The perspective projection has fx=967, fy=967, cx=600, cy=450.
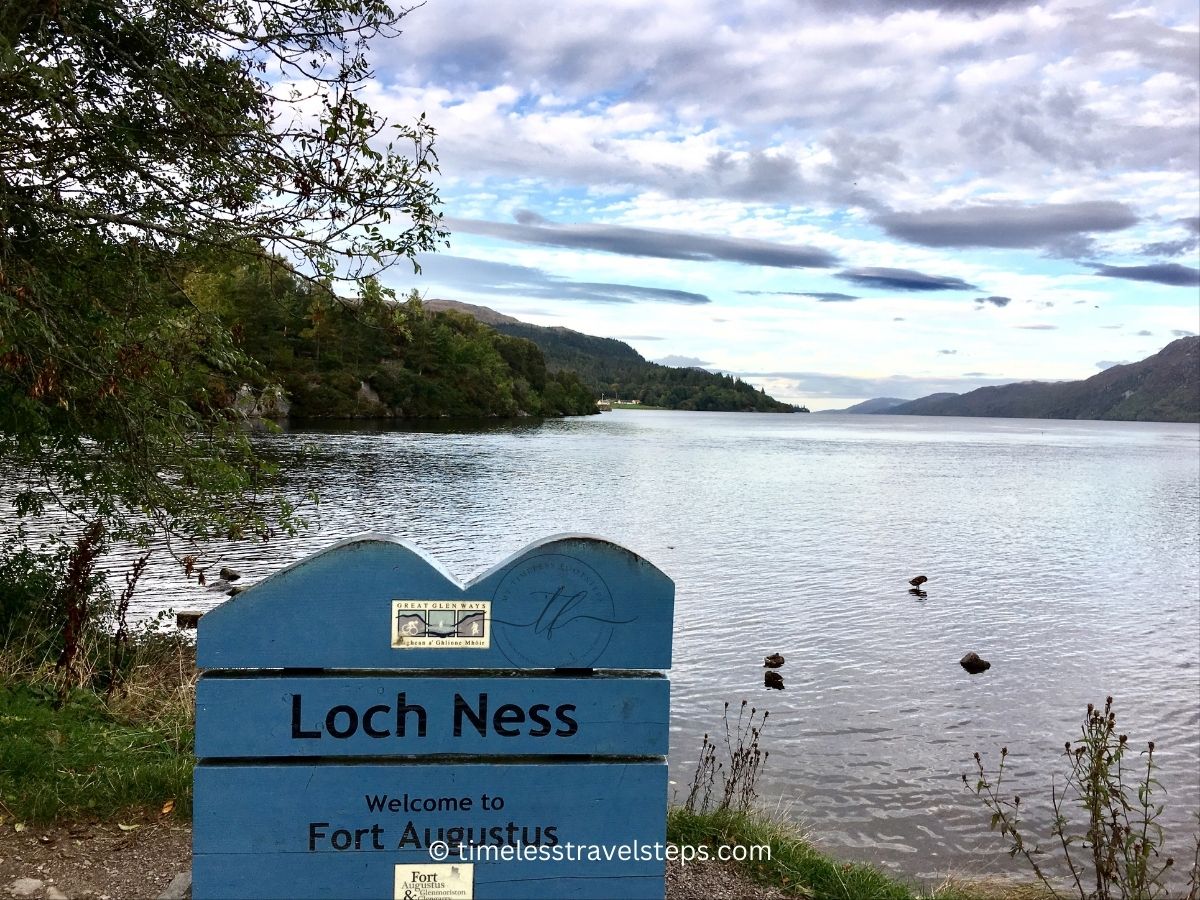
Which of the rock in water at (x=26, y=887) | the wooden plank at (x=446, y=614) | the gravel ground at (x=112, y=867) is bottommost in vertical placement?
the gravel ground at (x=112, y=867)

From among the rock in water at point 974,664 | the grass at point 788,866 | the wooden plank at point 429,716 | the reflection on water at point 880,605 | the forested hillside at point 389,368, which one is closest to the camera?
the wooden plank at point 429,716

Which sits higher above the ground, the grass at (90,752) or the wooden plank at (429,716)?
the wooden plank at (429,716)

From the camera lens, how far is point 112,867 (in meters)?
4.85

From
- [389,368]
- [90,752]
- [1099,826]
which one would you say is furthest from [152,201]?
[389,368]

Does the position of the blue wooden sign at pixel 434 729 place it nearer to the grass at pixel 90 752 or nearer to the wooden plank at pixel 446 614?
the wooden plank at pixel 446 614

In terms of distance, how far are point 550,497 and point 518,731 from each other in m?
34.6

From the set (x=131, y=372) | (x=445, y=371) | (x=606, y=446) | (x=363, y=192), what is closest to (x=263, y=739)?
(x=131, y=372)

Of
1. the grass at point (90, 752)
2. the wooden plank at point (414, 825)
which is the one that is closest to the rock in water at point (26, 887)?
the grass at point (90, 752)

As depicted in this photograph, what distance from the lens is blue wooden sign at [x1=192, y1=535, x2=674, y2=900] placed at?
2965 millimetres

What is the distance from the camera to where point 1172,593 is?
2219 centimetres

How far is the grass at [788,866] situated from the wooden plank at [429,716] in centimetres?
272

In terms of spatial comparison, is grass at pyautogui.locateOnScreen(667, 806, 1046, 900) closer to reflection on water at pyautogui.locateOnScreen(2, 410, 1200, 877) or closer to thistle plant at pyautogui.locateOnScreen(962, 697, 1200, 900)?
thistle plant at pyautogui.locateOnScreen(962, 697, 1200, 900)

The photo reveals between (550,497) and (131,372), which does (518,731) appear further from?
(550,497)

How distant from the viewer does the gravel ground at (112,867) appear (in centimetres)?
461
